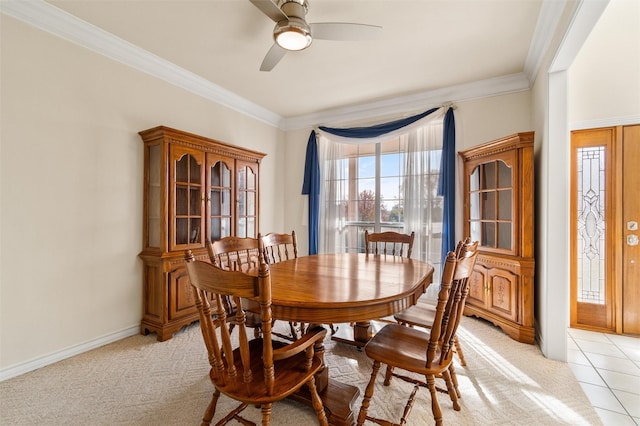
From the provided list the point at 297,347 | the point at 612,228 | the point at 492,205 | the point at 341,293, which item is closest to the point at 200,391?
the point at 297,347

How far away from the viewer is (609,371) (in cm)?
217

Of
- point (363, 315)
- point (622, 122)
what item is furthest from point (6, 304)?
point (622, 122)

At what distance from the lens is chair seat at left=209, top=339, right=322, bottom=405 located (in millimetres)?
1178

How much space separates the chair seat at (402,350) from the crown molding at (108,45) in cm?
326

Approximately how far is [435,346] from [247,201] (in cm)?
287

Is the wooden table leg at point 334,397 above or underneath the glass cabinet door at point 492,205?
underneath

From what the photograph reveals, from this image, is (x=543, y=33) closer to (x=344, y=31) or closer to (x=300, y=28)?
(x=344, y=31)

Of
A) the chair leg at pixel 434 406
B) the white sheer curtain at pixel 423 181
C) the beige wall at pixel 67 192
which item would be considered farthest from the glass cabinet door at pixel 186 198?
the chair leg at pixel 434 406

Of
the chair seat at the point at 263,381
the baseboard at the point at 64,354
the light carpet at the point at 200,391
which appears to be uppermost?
the chair seat at the point at 263,381

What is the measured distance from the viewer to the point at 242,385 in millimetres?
1242

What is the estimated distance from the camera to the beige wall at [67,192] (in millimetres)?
2107

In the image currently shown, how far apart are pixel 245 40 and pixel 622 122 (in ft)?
12.0

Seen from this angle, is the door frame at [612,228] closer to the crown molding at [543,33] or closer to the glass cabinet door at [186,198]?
the crown molding at [543,33]

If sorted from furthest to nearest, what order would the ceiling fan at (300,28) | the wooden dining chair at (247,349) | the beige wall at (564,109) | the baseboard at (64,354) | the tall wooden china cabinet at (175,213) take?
the tall wooden china cabinet at (175,213) → the beige wall at (564,109) → the baseboard at (64,354) → the ceiling fan at (300,28) → the wooden dining chair at (247,349)
